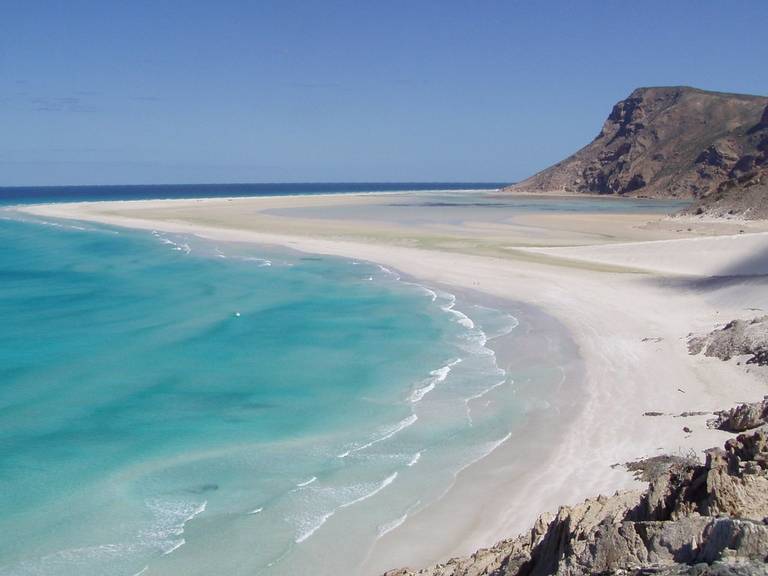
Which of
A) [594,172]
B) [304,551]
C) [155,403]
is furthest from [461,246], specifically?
[594,172]

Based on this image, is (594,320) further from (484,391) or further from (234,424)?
(234,424)

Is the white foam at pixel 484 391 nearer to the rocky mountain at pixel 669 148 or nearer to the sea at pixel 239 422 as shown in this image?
the sea at pixel 239 422

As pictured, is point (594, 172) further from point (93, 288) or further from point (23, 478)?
point (23, 478)

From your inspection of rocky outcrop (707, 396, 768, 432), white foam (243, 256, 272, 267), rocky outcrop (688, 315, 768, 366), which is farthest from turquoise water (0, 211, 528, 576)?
white foam (243, 256, 272, 267)

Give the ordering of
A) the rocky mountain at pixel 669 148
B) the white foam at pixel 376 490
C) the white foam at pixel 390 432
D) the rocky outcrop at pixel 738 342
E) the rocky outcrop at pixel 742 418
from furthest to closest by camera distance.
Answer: the rocky mountain at pixel 669 148 → the rocky outcrop at pixel 738 342 → the white foam at pixel 390 432 → the rocky outcrop at pixel 742 418 → the white foam at pixel 376 490

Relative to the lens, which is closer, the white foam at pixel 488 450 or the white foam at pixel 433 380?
the white foam at pixel 488 450

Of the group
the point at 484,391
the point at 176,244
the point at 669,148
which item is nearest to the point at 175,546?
the point at 484,391

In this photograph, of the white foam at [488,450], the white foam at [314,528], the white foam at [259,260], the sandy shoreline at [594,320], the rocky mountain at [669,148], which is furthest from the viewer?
the rocky mountain at [669,148]

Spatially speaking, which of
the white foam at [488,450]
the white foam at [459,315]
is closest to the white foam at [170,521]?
the white foam at [488,450]
